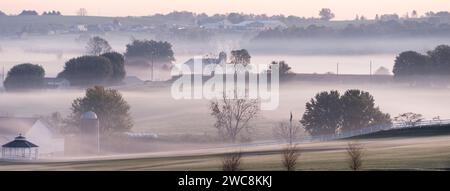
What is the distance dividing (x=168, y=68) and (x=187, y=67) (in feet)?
15.5

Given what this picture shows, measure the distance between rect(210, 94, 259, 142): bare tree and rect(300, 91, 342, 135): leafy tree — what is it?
5386 mm

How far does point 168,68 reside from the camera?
190 metres

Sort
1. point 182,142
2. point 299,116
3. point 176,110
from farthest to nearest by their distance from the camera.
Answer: point 176,110 < point 299,116 < point 182,142

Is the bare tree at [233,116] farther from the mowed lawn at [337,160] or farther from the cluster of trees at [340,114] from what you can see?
the mowed lawn at [337,160]

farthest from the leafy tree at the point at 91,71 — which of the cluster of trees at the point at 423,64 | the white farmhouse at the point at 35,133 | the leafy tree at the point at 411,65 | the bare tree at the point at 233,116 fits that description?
the white farmhouse at the point at 35,133

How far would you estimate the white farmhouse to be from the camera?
95.8 metres

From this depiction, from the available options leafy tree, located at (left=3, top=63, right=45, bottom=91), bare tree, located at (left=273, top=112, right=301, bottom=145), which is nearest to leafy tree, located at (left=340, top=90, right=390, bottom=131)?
bare tree, located at (left=273, top=112, right=301, bottom=145)

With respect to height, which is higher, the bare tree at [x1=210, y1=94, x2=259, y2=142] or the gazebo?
the bare tree at [x1=210, y1=94, x2=259, y2=142]

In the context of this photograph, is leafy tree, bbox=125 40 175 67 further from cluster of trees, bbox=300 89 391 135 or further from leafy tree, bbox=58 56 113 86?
cluster of trees, bbox=300 89 391 135

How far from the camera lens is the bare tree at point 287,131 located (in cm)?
10138

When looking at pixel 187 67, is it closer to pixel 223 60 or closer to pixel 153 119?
pixel 223 60

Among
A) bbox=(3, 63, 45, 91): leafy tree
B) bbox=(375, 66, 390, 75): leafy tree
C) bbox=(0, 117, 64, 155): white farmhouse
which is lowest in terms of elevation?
bbox=(0, 117, 64, 155): white farmhouse
